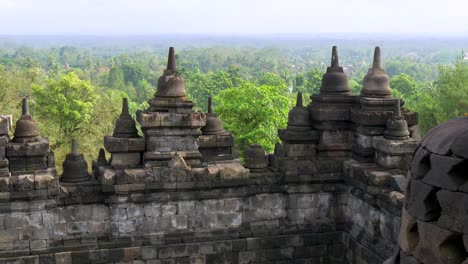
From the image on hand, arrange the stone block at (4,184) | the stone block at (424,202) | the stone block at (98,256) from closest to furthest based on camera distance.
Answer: the stone block at (424,202) → the stone block at (4,184) → the stone block at (98,256)

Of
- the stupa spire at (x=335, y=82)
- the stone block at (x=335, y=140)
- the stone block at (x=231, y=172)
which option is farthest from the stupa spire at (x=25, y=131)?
the stupa spire at (x=335, y=82)

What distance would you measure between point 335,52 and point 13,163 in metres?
5.45

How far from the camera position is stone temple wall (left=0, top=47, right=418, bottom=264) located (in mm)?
8305

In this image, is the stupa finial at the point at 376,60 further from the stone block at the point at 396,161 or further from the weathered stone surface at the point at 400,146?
the stone block at the point at 396,161

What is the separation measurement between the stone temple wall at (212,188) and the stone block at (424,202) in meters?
3.09

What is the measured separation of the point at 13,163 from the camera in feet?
27.1

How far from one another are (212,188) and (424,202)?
4.67 m

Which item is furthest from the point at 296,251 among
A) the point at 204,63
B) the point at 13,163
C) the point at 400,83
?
the point at 204,63

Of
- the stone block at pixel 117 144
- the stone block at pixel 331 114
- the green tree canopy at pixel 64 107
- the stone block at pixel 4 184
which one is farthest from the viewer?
the green tree canopy at pixel 64 107

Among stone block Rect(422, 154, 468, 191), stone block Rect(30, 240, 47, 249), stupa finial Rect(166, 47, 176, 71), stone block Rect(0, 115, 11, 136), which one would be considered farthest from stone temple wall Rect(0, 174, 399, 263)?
stone block Rect(422, 154, 468, 191)

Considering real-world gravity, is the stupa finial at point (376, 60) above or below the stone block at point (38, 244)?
above

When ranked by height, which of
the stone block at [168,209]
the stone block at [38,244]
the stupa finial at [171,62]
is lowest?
the stone block at [38,244]

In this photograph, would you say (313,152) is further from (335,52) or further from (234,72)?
(234,72)

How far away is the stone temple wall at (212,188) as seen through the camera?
830cm
